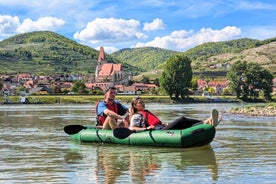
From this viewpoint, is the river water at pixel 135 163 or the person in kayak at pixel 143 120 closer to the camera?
the river water at pixel 135 163

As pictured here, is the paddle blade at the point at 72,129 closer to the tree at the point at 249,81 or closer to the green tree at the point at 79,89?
the tree at the point at 249,81

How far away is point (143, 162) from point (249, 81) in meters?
119

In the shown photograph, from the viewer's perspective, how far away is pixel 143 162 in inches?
556

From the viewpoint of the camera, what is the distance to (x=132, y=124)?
17688mm

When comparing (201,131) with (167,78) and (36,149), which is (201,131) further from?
(167,78)

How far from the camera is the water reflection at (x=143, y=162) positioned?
37.9ft

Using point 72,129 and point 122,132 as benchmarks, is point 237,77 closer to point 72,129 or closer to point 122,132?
point 72,129

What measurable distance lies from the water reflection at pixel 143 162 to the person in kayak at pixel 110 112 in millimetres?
910

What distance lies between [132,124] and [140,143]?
2.59ft

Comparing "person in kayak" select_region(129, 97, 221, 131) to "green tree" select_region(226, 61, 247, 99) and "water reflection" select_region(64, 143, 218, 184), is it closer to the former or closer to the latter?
"water reflection" select_region(64, 143, 218, 184)

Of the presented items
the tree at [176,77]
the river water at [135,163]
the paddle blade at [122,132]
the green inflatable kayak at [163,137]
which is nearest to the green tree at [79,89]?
the tree at [176,77]

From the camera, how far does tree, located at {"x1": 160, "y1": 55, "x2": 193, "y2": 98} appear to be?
5074 inches

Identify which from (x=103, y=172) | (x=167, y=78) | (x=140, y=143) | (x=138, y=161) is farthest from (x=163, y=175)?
(x=167, y=78)

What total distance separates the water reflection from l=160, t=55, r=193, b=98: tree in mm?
110682
